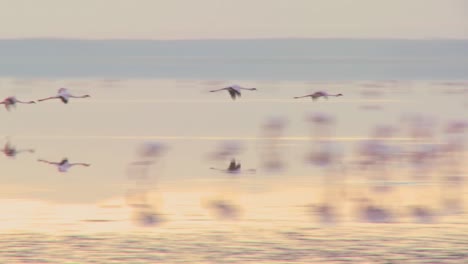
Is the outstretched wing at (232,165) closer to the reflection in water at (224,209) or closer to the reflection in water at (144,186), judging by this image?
the reflection in water at (144,186)

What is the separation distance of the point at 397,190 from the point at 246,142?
7493 mm

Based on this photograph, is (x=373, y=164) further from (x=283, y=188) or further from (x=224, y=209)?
(x=224, y=209)

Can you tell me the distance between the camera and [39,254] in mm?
13398

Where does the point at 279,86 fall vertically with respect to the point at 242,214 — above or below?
above

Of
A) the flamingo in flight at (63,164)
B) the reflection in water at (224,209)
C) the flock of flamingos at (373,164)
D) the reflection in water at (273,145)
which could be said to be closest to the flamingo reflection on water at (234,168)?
the flock of flamingos at (373,164)

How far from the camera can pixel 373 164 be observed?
20203 millimetres

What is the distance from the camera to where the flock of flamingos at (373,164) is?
15.7 metres

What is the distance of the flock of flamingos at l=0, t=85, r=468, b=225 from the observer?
15680 millimetres

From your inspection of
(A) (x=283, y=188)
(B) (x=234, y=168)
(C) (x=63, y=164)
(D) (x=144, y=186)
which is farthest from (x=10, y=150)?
(A) (x=283, y=188)

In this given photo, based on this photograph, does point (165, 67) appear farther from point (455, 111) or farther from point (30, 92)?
point (455, 111)

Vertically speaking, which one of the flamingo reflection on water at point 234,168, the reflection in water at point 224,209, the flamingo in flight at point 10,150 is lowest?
the reflection in water at point 224,209

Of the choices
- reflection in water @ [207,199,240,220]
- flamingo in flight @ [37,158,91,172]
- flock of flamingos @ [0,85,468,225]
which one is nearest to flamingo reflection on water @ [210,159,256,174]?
flock of flamingos @ [0,85,468,225]

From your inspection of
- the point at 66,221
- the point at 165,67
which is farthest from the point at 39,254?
the point at 165,67

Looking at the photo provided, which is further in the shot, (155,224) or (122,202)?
(122,202)
